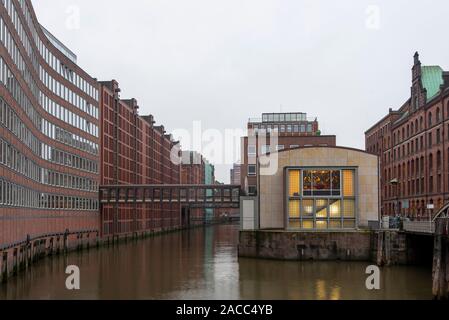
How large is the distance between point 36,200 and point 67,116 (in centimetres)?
1914

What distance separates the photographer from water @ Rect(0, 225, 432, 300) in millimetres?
37656

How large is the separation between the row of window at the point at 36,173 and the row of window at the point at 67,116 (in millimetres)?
7178

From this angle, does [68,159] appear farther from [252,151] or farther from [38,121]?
[252,151]

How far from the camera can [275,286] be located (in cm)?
4134

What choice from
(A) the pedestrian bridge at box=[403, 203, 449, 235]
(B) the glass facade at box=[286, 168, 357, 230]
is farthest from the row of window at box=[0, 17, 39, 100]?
(A) the pedestrian bridge at box=[403, 203, 449, 235]

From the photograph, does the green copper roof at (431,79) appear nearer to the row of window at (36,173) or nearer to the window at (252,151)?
the window at (252,151)

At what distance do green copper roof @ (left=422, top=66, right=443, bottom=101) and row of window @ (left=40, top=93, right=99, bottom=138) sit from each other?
164ft

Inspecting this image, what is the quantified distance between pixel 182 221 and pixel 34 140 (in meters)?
114

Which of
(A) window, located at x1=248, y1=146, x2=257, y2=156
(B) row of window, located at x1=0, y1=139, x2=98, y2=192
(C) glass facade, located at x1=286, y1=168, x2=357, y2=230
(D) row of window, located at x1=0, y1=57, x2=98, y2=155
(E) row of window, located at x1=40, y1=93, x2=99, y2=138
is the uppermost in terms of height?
(E) row of window, located at x1=40, y1=93, x2=99, y2=138

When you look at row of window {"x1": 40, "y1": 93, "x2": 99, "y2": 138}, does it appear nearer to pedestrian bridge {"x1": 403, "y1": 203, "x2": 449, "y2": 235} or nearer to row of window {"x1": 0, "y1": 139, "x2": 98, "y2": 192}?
row of window {"x1": 0, "y1": 139, "x2": 98, "y2": 192}

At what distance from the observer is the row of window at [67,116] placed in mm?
73588

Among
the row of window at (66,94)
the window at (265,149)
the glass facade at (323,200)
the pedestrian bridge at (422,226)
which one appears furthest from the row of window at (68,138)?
the pedestrian bridge at (422,226)

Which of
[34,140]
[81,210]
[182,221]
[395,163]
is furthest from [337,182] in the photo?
[182,221]
